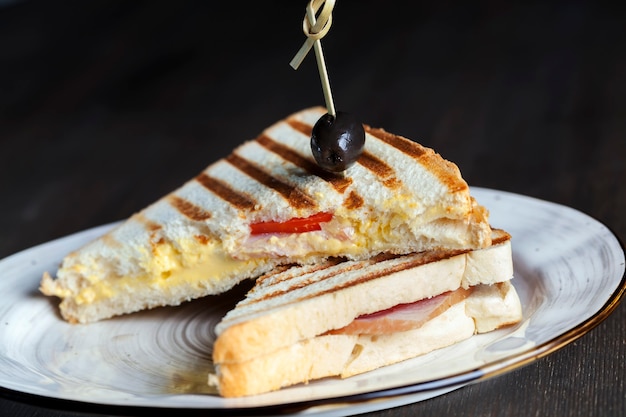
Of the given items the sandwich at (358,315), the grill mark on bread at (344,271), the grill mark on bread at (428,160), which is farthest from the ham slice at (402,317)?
the grill mark on bread at (428,160)

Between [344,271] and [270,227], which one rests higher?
[270,227]

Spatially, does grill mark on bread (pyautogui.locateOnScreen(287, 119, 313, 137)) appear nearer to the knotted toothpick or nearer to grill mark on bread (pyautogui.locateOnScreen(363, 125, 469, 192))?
grill mark on bread (pyautogui.locateOnScreen(363, 125, 469, 192))

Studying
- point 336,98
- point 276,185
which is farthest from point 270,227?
point 336,98

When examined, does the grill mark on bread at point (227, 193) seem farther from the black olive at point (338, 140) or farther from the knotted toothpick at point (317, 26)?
the knotted toothpick at point (317, 26)

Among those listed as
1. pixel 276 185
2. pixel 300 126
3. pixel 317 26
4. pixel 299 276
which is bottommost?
pixel 299 276

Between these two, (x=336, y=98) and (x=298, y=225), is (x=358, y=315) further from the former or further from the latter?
(x=336, y=98)

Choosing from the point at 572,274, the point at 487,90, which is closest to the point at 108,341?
the point at 572,274
